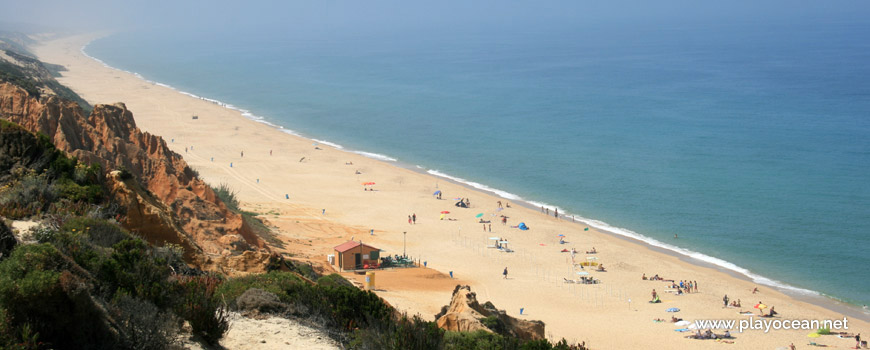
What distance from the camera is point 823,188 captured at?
4744 centimetres

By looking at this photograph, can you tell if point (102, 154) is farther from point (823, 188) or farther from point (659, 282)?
point (823, 188)

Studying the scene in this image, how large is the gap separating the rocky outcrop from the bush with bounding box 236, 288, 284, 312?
10.9ft

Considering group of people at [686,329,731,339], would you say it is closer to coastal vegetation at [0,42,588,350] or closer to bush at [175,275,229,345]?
coastal vegetation at [0,42,588,350]

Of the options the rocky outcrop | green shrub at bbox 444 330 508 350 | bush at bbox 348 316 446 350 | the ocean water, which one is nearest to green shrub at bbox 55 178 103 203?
bush at bbox 348 316 446 350

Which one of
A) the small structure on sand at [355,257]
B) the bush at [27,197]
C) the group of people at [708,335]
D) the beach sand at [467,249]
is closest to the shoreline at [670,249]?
the beach sand at [467,249]

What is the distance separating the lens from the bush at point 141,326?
7543 mm

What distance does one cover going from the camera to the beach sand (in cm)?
2467

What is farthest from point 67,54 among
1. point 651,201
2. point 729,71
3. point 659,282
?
point 659,282

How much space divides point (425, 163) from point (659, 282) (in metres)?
29.2

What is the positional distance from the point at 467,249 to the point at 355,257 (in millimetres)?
9266

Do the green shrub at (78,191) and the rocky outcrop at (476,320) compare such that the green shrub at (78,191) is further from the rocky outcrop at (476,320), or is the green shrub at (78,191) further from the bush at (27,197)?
the rocky outcrop at (476,320)

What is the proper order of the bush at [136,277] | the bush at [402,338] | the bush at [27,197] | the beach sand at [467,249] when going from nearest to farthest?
the bush at [136,277]
the bush at [402,338]
the bush at [27,197]
the beach sand at [467,249]

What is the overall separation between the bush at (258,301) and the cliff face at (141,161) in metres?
3.93

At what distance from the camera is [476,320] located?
42.4 ft
